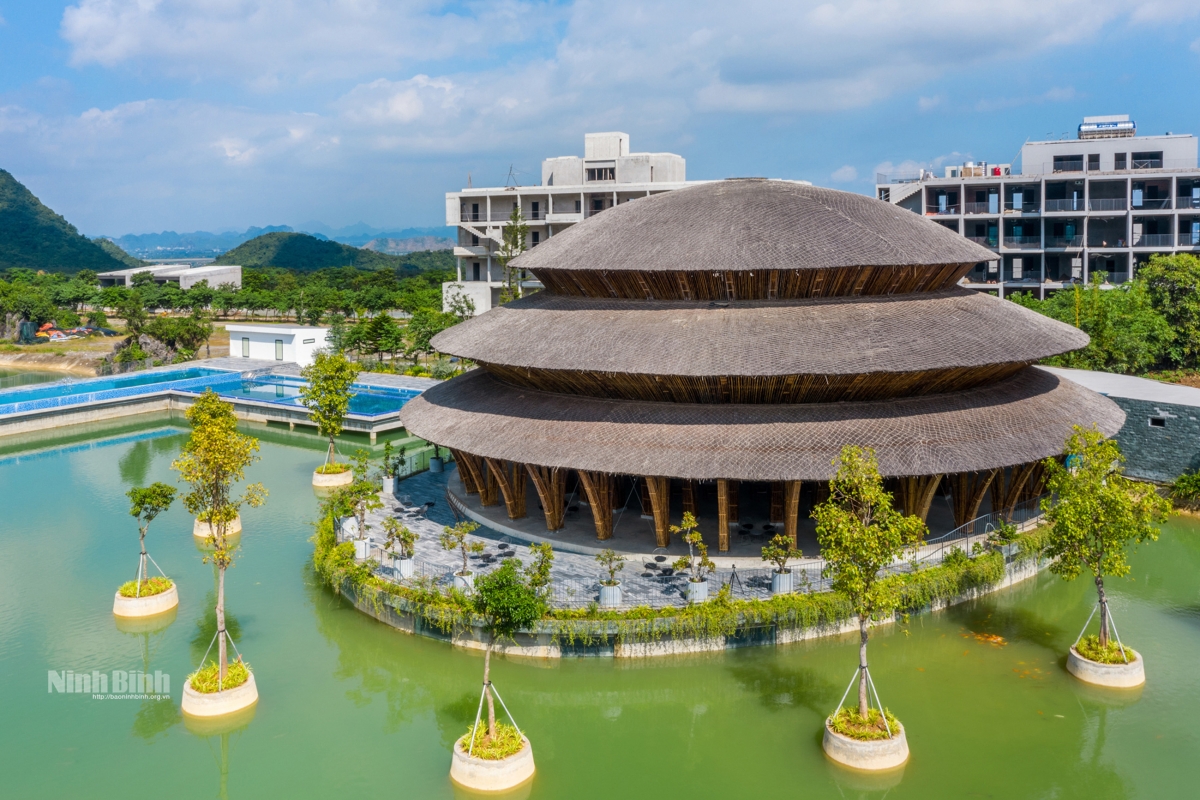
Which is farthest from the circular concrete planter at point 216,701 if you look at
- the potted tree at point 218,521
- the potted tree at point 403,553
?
the potted tree at point 403,553

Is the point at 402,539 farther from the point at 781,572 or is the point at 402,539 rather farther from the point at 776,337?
the point at 776,337

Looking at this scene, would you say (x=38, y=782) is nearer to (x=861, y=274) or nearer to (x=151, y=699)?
(x=151, y=699)

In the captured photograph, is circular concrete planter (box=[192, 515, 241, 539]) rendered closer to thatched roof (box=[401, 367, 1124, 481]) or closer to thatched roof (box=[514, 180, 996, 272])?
thatched roof (box=[401, 367, 1124, 481])

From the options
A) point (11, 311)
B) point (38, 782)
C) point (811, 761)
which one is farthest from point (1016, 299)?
point (11, 311)

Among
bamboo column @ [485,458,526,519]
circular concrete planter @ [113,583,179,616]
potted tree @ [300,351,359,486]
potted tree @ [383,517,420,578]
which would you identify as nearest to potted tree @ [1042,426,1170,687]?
bamboo column @ [485,458,526,519]

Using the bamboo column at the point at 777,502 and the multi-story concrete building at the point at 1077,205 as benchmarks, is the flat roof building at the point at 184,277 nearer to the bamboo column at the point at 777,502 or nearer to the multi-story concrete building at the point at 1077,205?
the multi-story concrete building at the point at 1077,205
